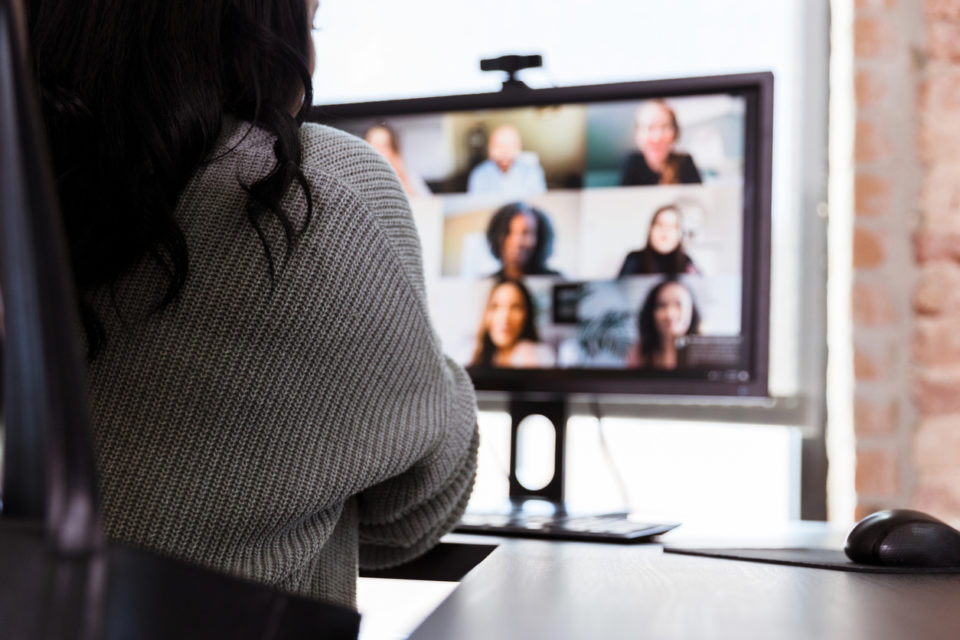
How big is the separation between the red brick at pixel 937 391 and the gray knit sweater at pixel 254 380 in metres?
0.91

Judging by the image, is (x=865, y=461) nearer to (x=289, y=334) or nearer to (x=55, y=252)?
(x=289, y=334)

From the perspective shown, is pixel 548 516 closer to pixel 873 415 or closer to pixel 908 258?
pixel 873 415

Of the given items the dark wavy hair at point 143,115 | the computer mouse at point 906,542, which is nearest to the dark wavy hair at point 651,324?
the computer mouse at point 906,542

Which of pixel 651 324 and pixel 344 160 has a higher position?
pixel 344 160

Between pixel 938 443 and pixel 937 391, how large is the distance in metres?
0.07

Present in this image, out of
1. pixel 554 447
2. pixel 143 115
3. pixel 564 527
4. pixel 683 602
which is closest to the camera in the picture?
pixel 683 602

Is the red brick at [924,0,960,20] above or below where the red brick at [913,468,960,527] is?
above

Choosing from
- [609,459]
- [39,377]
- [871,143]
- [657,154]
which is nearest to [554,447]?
[609,459]

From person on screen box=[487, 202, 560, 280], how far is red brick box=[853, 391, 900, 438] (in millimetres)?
507

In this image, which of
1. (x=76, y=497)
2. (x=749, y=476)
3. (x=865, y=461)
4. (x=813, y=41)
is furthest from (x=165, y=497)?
(x=813, y=41)

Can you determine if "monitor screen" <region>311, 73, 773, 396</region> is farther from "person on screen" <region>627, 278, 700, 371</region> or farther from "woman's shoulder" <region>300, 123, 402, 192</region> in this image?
"woman's shoulder" <region>300, 123, 402, 192</region>

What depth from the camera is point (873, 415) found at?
136cm

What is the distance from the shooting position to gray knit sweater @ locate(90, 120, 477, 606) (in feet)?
2.10

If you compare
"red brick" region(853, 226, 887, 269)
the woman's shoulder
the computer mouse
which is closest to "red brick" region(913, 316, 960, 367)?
"red brick" region(853, 226, 887, 269)
